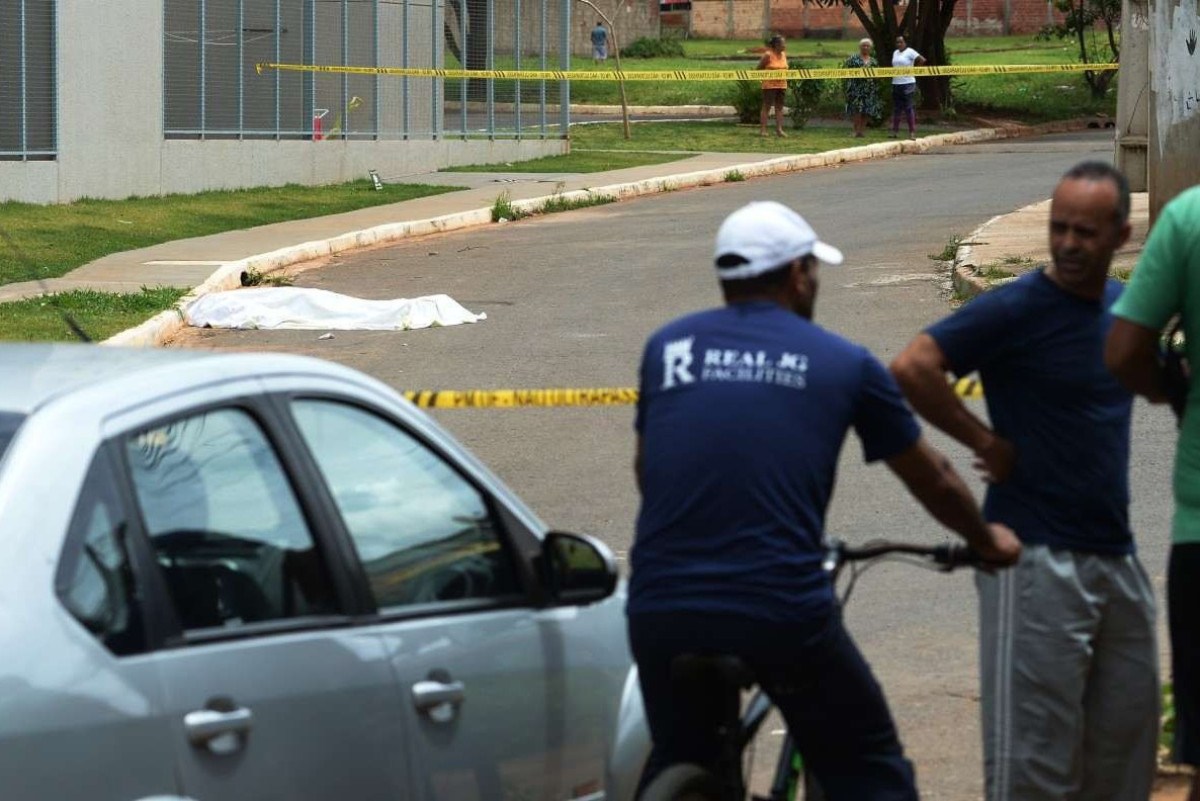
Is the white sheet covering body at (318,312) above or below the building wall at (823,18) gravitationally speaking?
below

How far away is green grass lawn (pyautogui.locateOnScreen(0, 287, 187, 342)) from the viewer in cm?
1380

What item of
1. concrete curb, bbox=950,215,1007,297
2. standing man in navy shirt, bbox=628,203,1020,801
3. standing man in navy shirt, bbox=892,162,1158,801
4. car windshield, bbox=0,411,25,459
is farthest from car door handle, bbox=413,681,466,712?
concrete curb, bbox=950,215,1007,297

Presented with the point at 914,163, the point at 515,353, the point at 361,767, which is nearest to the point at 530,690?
the point at 361,767

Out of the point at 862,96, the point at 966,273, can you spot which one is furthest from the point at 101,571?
the point at 862,96

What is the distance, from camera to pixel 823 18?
77.6 meters

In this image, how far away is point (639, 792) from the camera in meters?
4.19

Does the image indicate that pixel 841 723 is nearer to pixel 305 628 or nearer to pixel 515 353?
pixel 305 628

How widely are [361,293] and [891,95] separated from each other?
22242mm

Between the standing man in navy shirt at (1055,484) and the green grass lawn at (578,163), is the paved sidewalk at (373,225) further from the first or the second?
the standing man in navy shirt at (1055,484)

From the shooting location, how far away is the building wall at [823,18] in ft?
245

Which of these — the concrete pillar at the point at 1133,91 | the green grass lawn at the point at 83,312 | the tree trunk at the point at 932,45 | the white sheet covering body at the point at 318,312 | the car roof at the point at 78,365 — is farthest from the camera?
the tree trunk at the point at 932,45

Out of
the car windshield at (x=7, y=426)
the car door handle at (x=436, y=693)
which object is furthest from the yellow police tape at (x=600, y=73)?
the car windshield at (x=7, y=426)

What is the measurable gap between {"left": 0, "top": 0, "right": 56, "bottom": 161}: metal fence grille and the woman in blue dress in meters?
16.7

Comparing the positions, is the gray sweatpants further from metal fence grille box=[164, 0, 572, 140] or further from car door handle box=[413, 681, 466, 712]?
metal fence grille box=[164, 0, 572, 140]
